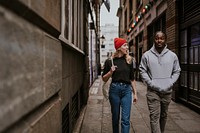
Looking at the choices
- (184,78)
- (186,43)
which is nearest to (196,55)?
(186,43)

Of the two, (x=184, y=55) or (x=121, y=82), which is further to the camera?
(x=184, y=55)

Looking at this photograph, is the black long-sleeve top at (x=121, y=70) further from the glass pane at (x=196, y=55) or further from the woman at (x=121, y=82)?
the glass pane at (x=196, y=55)

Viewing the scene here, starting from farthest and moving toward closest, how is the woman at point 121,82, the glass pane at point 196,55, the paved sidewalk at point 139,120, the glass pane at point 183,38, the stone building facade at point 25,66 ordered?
the glass pane at point 183,38 → the glass pane at point 196,55 → the paved sidewalk at point 139,120 → the woman at point 121,82 → the stone building facade at point 25,66

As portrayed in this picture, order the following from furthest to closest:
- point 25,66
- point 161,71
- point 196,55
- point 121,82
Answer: point 196,55 < point 121,82 < point 161,71 < point 25,66

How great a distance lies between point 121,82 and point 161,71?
661 mm

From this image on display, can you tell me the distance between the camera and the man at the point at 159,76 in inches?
158

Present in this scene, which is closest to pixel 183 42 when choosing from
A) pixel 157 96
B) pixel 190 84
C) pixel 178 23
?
pixel 178 23

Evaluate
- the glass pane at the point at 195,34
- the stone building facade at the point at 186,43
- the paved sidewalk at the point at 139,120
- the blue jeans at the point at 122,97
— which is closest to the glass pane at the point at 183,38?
the stone building facade at the point at 186,43

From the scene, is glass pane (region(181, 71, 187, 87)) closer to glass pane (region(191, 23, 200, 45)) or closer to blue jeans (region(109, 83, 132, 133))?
glass pane (region(191, 23, 200, 45))

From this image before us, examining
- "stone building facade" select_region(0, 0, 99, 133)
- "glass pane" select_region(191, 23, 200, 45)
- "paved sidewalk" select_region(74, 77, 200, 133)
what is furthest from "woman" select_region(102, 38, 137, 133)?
"glass pane" select_region(191, 23, 200, 45)

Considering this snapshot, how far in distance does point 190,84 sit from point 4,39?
7770 mm

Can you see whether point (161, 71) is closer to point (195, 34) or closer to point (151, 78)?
point (151, 78)

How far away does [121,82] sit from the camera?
4.14 metres

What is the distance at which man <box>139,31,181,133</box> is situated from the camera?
4.02 meters
